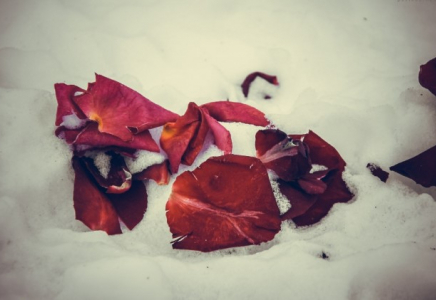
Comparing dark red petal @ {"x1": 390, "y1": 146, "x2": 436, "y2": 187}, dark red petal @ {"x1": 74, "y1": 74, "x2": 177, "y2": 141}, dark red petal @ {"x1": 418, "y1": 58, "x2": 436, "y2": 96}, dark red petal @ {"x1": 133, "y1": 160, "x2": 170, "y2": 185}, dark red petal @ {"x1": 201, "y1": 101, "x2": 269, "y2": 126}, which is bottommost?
dark red petal @ {"x1": 133, "y1": 160, "x2": 170, "y2": 185}

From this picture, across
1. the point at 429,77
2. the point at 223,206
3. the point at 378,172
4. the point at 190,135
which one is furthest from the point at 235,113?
the point at 429,77

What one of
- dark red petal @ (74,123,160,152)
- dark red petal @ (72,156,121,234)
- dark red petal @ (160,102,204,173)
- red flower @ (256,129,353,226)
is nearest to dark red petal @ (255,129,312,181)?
red flower @ (256,129,353,226)

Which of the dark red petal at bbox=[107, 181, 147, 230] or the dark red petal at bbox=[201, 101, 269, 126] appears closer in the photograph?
the dark red petal at bbox=[107, 181, 147, 230]

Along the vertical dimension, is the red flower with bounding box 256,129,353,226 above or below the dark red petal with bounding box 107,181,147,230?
above

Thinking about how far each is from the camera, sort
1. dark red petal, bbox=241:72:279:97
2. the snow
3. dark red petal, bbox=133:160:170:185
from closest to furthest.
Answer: the snow, dark red petal, bbox=133:160:170:185, dark red petal, bbox=241:72:279:97

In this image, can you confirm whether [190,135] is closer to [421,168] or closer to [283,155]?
[283,155]

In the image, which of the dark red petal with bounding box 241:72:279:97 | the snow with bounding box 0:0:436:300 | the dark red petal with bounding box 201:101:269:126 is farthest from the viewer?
the dark red petal with bounding box 241:72:279:97

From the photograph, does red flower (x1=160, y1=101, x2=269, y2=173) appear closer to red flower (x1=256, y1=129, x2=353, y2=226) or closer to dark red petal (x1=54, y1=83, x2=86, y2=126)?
red flower (x1=256, y1=129, x2=353, y2=226)

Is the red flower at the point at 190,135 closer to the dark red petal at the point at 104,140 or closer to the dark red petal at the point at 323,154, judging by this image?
the dark red petal at the point at 104,140
